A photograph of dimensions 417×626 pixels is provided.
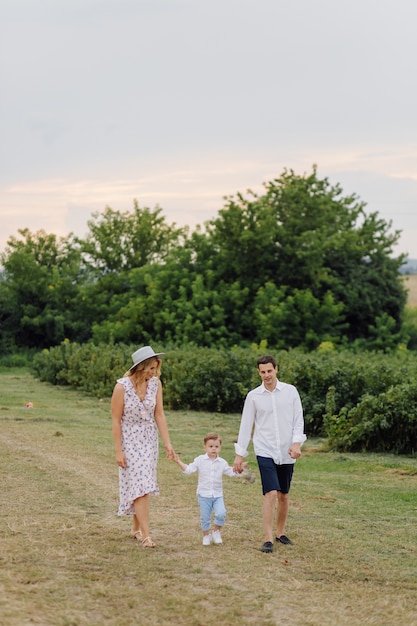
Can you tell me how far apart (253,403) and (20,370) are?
35.8 meters

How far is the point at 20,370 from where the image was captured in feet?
145

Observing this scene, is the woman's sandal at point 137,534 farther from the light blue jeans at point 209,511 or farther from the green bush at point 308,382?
the green bush at point 308,382

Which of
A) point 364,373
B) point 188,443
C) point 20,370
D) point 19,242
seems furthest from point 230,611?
point 19,242

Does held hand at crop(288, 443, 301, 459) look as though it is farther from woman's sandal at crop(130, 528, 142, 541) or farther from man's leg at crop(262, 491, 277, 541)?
woman's sandal at crop(130, 528, 142, 541)

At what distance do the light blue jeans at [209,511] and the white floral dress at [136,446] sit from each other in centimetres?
47

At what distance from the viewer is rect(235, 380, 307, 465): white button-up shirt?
30.5ft

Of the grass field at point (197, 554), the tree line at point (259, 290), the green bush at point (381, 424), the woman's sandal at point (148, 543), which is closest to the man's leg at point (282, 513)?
the grass field at point (197, 554)

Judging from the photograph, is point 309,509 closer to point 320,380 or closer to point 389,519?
point 389,519

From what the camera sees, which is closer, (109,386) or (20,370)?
(109,386)

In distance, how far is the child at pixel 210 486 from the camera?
30.1 feet

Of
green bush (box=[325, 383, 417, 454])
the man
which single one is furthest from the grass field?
green bush (box=[325, 383, 417, 454])

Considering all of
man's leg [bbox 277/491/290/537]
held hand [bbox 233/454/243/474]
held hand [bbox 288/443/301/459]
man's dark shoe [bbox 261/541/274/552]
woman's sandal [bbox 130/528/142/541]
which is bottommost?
man's dark shoe [bbox 261/541/274/552]

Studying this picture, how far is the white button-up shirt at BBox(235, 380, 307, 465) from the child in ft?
0.73

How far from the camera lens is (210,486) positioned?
9211 mm
